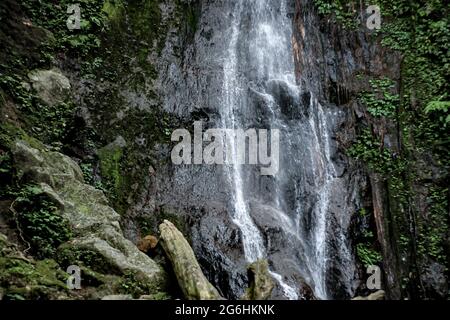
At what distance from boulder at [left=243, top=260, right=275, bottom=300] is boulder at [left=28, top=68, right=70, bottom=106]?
597 cm

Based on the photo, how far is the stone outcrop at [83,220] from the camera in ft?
18.9

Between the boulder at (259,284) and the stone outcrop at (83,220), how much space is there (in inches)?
52.7

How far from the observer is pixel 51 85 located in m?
9.02

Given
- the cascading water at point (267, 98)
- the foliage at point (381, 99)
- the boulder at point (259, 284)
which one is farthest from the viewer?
the foliage at point (381, 99)

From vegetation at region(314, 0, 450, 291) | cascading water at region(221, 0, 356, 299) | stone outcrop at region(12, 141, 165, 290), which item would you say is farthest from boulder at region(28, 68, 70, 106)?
vegetation at region(314, 0, 450, 291)

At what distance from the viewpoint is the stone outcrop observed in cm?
575

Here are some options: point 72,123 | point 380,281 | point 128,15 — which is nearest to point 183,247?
point 72,123

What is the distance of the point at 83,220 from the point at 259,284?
307 centimetres

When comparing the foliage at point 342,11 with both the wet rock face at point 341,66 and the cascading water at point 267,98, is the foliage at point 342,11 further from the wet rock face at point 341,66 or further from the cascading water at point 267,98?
the cascading water at point 267,98

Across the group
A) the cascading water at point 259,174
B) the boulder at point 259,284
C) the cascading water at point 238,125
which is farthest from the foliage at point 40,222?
the cascading water at point 238,125

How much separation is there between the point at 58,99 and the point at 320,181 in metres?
6.62

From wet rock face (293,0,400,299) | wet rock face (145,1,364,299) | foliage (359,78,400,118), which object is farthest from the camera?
foliage (359,78,400,118)

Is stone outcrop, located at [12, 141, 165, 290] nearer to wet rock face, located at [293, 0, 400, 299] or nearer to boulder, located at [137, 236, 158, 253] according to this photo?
boulder, located at [137, 236, 158, 253]

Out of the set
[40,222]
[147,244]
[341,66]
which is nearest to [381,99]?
[341,66]
